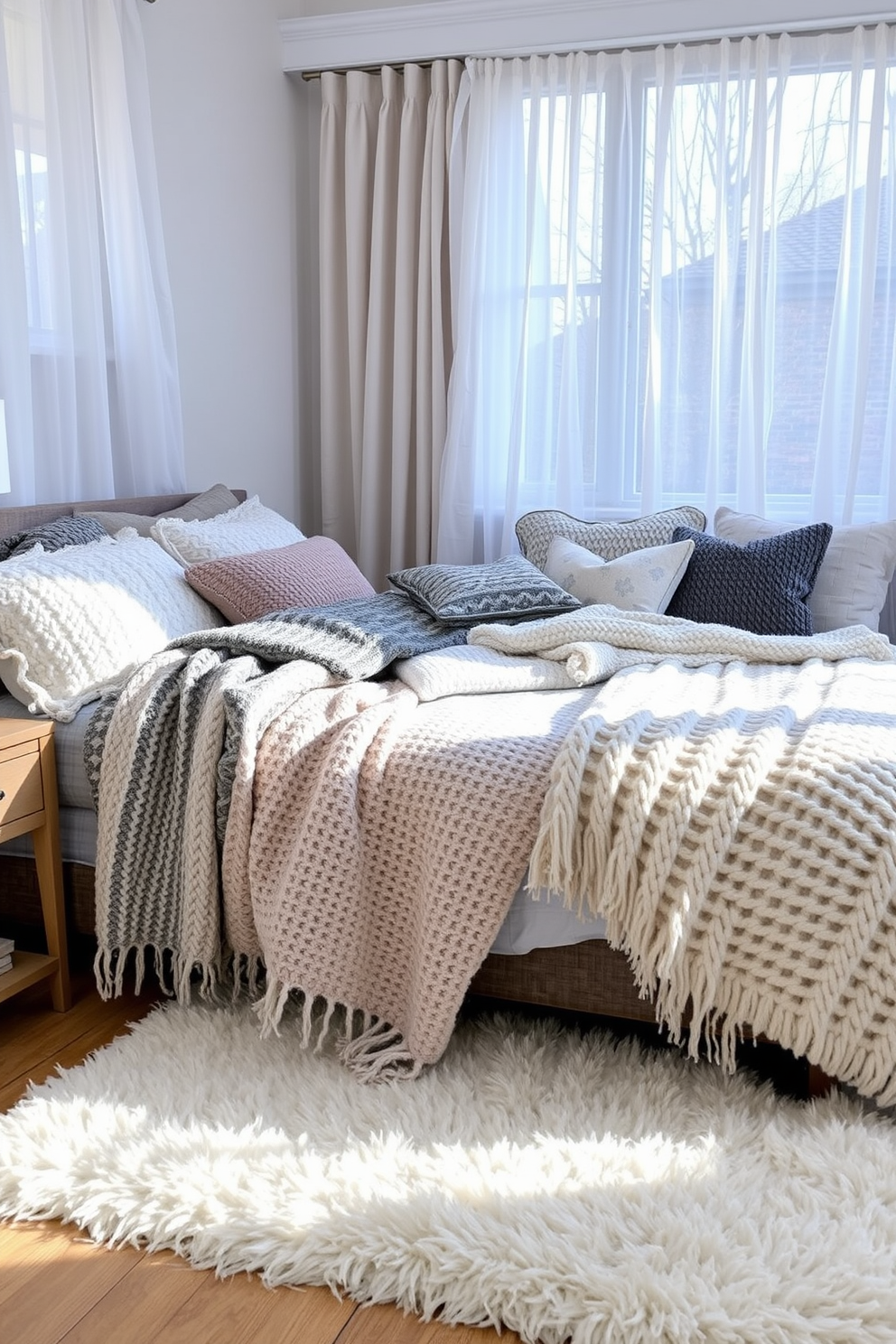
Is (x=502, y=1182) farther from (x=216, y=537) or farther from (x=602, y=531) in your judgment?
(x=602, y=531)

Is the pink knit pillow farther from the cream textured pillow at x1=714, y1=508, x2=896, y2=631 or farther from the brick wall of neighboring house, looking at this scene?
the brick wall of neighboring house

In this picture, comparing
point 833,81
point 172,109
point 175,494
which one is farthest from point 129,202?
point 833,81

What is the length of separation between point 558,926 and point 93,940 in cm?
108

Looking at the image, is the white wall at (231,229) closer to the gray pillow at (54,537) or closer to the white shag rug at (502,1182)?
the gray pillow at (54,537)

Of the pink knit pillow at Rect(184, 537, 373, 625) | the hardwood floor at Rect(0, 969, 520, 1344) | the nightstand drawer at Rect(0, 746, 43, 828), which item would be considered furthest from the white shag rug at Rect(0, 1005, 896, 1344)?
the pink knit pillow at Rect(184, 537, 373, 625)

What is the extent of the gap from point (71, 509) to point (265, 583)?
54 cm

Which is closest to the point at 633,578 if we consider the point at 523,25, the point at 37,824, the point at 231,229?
the point at 37,824

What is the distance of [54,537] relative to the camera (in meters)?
2.47

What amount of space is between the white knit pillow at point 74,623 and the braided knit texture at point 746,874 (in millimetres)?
906

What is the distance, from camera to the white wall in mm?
3398

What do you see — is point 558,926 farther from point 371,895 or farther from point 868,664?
point 868,664

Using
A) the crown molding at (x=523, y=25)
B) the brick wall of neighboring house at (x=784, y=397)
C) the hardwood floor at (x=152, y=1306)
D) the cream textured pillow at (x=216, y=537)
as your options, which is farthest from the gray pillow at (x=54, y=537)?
the crown molding at (x=523, y=25)

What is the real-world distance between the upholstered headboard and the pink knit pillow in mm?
354

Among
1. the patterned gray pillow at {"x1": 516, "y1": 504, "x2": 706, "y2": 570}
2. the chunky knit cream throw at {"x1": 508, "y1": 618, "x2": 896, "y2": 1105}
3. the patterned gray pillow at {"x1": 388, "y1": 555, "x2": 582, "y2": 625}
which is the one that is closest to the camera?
the chunky knit cream throw at {"x1": 508, "y1": 618, "x2": 896, "y2": 1105}
